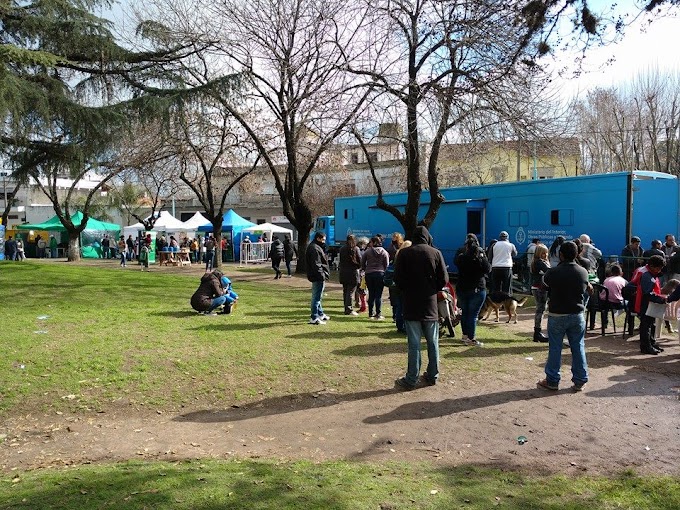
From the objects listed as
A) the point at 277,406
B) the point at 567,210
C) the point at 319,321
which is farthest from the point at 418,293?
the point at 567,210

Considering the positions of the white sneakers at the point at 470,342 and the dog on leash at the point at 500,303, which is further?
the dog on leash at the point at 500,303

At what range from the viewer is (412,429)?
5684 millimetres

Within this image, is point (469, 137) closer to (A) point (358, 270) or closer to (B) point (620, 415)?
(A) point (358, 270)

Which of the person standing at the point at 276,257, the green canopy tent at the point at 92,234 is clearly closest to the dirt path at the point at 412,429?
the person standing at the point at 276,257

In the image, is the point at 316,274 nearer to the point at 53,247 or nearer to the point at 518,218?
the point at 518,218

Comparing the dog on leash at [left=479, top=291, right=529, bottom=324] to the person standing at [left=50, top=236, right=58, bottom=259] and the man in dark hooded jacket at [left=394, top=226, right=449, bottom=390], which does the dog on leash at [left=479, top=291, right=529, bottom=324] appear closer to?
the man in dark hooded jacket at [left=394, top=226, right=449, bottom=390]

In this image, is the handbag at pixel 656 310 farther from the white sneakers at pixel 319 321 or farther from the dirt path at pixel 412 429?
the white sneakers at pixel 319 321

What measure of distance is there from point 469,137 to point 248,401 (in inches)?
420

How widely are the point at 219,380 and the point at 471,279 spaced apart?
400cm

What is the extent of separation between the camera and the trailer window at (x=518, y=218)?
18.4 meters

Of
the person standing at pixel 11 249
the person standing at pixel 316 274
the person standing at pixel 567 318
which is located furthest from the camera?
the person standing at pixel 11 249

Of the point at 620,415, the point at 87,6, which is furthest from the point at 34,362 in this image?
the point at 87,6

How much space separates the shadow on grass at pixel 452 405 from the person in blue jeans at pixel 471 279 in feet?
7.36

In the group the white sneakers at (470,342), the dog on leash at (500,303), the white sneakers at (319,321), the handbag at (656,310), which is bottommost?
the white sneakers at (470,342)
